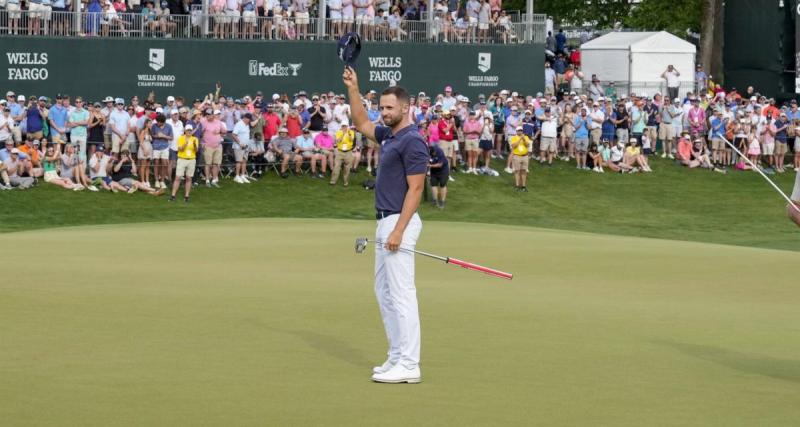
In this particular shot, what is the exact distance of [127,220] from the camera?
3198 cm

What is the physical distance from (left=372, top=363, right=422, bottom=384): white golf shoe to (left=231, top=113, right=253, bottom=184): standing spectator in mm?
25606

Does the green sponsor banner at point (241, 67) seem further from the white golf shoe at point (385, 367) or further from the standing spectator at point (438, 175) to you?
the white golf shoe at point (385, 367)

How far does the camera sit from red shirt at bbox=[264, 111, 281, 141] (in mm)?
36231

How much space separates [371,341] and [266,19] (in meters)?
28.7

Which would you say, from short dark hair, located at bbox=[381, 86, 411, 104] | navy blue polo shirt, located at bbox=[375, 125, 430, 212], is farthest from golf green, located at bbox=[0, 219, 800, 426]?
short dark hair, located at bbox=[381, 86, 411, 104]

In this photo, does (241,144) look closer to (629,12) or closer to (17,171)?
(17,171)

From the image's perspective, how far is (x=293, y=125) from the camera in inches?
1441

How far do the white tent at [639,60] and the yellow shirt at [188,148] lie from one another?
20191 mm

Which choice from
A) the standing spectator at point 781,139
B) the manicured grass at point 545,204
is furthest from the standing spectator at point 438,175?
the standing spectator at point 781,139

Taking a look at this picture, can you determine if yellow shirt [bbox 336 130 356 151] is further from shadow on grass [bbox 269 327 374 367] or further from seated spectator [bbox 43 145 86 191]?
shadow on grass [bbox 269 327 374 367]

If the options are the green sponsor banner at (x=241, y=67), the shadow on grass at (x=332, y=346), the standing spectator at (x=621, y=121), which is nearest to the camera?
the shadow on grass at (x=332, y=346)

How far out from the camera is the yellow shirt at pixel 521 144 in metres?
37.8

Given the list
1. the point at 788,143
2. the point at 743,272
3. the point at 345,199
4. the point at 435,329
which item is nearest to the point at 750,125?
the point at 788,143

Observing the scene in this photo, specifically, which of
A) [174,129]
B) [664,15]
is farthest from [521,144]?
[664,15]
